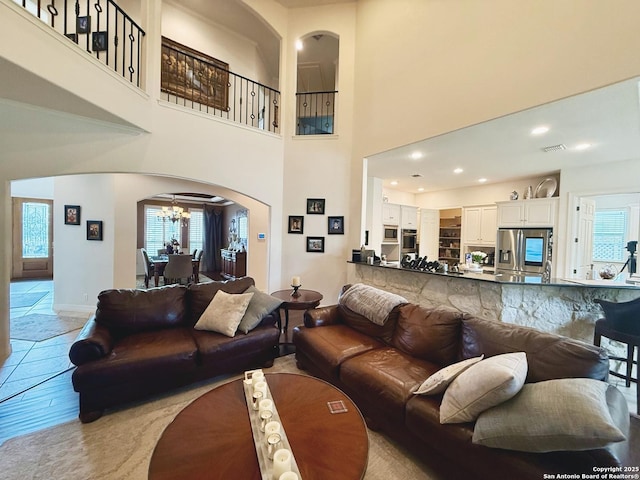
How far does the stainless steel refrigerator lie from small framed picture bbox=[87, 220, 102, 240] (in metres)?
7.66

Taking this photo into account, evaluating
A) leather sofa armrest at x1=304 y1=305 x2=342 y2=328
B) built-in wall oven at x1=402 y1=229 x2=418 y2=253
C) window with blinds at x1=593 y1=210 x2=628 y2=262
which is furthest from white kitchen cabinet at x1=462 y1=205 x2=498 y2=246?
leather sofa armrest at x1=304 y1=305 x2=342 y2=328

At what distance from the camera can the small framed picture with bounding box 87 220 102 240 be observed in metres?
4.61

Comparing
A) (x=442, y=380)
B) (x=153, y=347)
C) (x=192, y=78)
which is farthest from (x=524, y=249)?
(x=192, y=78)

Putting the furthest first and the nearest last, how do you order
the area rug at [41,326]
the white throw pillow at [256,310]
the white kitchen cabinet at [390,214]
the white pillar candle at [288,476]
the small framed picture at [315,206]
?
the white kitchen cabinet at [390,214] < the small framed picture at [315,206] < the area rug at [41,326] < the white throw pillow at [256,310] < the white pillar candle at [288,476]

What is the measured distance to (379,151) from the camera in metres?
4.28

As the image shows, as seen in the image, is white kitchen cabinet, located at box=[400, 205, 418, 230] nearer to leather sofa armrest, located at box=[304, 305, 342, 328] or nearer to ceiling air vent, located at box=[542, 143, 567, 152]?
ceiling air vent, located at box=[542, 143, 567, 152]

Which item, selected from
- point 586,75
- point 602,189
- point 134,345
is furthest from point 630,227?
point 134,345

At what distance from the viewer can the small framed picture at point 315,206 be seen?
4945 mm

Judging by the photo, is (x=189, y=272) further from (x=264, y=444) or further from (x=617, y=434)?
(x=617, y=434)

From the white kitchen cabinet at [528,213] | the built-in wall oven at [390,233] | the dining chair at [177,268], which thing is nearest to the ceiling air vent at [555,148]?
the white kitchen cabinet at [528,213]

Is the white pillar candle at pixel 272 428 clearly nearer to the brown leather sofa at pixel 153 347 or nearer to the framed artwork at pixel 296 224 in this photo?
the brown leather sofa at pixel 153 347

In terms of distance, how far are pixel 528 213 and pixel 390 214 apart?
2722 mm

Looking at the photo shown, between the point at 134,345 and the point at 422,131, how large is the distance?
4.15 metres

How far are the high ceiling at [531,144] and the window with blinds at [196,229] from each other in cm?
687
